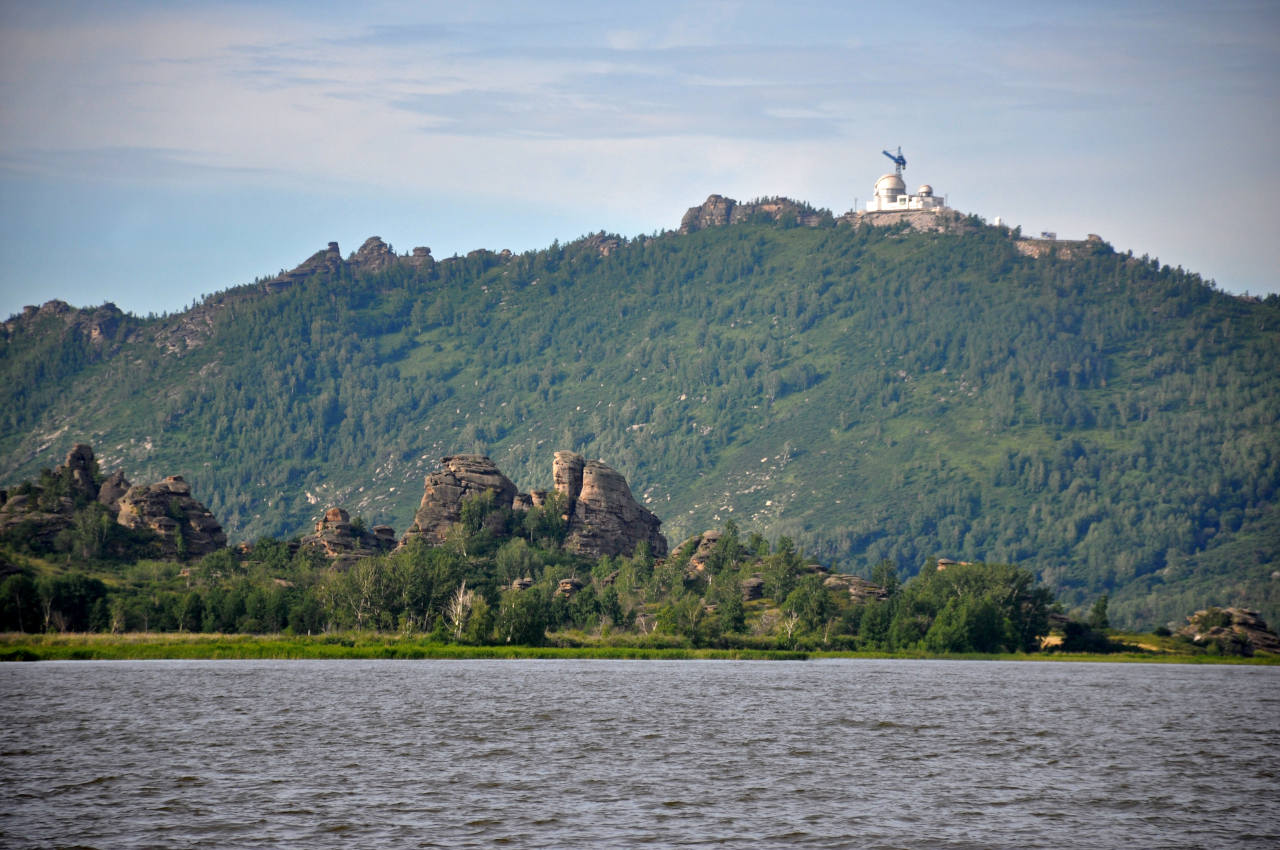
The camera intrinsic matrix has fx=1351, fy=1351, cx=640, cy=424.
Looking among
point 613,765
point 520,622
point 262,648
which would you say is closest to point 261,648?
point 262,648

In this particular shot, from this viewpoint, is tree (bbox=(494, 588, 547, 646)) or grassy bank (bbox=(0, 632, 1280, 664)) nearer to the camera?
grassy bank (bbox=(0, 632, 1280, 664))

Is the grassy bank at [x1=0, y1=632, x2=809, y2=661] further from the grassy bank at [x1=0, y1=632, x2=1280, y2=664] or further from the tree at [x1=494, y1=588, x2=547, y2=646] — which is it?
the tree at [x1=494, y1=588, x2=547, y2=646]

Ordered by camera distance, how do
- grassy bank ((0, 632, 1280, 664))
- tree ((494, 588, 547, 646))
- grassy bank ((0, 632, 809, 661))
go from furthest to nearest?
tree ((494, 588, 547, 646))
grassy bank ((0, 632, 1280, 664))
grassy bank ((0, 632, 809, 661))

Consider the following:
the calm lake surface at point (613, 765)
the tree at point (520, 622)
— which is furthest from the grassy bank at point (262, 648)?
the calm lake surface at point (613, 765)

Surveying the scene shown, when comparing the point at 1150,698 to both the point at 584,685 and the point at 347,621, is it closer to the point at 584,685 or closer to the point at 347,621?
the point at 584,685

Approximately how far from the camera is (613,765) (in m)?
71.8

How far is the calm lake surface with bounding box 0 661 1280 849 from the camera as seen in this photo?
53469mm

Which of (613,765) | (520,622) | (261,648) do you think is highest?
(520,622)

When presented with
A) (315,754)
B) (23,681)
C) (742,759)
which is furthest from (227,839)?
(23,681)

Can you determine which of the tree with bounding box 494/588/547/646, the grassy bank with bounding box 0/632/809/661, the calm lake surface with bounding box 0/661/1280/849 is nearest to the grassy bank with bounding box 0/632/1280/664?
the grassy bank with bounding box 0/632/809/661

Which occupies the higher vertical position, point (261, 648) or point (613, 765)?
point (261, 648)

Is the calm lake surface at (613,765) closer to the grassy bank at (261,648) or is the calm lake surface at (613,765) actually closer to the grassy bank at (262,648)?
the grassy bank at (261,648)

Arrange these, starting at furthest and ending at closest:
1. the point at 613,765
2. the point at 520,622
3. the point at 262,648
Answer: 1. the point at 520,622
2. the point at 262,648
3. the point at 613,765

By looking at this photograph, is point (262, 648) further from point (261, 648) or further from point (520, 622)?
point (520, 622)
